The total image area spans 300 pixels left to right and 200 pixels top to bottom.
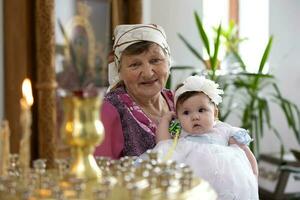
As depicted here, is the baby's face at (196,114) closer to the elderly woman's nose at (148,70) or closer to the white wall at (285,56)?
the elderly woman's nose at (148,70)

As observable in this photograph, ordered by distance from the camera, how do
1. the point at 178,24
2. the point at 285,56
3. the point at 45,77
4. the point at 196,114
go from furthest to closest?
the point at 285,56 → the point at 178,24 → the point at 45,77 → the point at 196,114

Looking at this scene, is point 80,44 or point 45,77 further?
point 80,44

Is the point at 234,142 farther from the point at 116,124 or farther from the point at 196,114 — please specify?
the point at 116,124

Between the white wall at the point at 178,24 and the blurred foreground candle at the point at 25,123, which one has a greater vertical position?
the white wall at the point at 178,24

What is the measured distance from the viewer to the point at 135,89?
172 centimetres

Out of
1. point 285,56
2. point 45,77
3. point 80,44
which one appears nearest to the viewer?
point 45,77

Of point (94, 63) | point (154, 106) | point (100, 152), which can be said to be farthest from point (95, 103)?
point (94, 63)

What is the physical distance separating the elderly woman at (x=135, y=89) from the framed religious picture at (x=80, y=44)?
5.04ft

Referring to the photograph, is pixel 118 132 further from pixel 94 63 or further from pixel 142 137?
pixel 94 63

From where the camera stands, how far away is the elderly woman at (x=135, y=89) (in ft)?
5.34

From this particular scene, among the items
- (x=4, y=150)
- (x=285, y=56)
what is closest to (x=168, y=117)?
(x=4, y=150)

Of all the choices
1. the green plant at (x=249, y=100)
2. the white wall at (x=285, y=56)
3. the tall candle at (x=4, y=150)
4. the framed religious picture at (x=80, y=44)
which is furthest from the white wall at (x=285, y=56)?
the tall candle at (x=4, y=150)

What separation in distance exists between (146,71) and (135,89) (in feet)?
0.25

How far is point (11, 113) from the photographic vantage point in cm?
318
